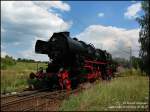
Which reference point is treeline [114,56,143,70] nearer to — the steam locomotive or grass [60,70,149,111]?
the steam locomotive

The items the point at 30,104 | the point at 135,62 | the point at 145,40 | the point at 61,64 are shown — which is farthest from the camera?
the point at 135,62

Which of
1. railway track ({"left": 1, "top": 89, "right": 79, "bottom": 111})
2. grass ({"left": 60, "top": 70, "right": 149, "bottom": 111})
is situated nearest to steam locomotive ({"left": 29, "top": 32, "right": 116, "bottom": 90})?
railway track ({"left": 1, "top": 89, "right": 79, "bottom": 111})

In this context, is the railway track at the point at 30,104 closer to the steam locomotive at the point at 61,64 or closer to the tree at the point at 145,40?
the steam locomotive at the point at 61,64

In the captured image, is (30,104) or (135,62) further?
(135,62)

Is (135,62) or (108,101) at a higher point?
(135,62)

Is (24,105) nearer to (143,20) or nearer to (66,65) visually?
(66,65)

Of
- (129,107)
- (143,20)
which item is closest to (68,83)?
(129,107)

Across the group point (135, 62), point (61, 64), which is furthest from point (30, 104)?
point (135, 62)

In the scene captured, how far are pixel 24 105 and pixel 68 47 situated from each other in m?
7.39

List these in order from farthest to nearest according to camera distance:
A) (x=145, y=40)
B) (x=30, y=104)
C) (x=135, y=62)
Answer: (x=135, y=62), (x=145, y=40), (x=30, y=104)

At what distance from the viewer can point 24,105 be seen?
1283 centimetres

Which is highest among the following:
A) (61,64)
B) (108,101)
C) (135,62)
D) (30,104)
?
(135,62)

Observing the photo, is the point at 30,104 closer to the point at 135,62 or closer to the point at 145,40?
the point at 145,40

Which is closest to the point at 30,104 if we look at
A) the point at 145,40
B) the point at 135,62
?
the point at 145,40
